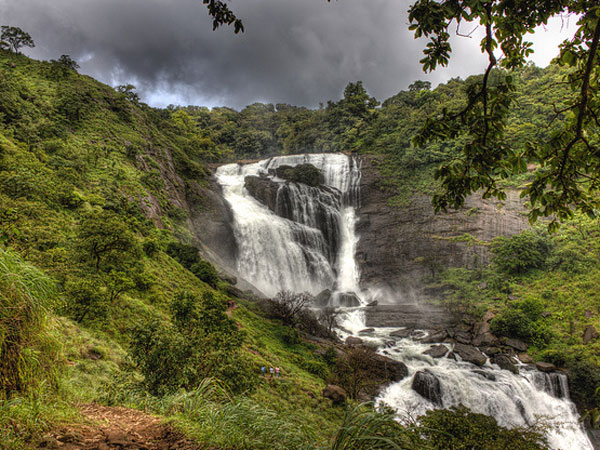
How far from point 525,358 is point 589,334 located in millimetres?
3630

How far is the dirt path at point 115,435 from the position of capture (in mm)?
2131

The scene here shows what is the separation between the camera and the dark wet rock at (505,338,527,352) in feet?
52.1

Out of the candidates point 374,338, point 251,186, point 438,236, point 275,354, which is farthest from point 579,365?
point 251,186

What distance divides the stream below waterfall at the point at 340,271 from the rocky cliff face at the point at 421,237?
1.95 meters

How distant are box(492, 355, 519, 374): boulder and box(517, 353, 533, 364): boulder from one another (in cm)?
81

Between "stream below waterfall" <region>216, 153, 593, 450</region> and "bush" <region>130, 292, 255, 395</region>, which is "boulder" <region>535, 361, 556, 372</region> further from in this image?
"bush" <region>130, 292, 255, 395</region>

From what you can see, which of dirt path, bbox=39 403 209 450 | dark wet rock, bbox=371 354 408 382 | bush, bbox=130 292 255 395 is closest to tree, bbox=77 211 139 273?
bush, bbox=130 292 255 395

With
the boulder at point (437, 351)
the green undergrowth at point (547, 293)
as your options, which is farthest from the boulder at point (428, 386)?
the green undergrowth at point (547, 293)

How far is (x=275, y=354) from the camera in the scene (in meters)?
14.1

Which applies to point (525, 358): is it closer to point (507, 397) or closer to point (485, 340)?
point (485, 340)

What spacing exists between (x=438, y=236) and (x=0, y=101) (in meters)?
34.6

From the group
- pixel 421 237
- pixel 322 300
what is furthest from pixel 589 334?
pixel 322 300

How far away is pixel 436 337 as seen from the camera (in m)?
17.8

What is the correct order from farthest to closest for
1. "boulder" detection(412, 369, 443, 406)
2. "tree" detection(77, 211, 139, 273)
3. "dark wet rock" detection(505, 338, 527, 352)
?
1. "dark wet rock" detection(505, 338, 527, 352)
2. "boulder" detection(412, 369, 443, 406)
3. "tree" detection(77, 211, 139, 273)
